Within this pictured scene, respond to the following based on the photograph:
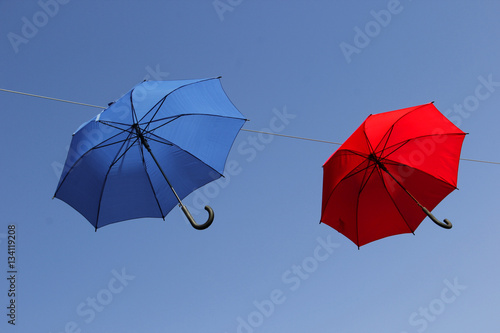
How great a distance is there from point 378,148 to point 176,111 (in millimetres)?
2783

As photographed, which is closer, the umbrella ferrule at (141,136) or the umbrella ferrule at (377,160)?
the umbrella ferrule at (141,136)

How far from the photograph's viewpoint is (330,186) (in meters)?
8.05

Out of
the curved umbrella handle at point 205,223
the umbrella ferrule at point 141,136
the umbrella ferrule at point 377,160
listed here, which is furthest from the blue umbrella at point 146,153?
the umbrella ferrule at point 377,160

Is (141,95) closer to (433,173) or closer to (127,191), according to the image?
(127,191)

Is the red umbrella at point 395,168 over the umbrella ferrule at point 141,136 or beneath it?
beneath

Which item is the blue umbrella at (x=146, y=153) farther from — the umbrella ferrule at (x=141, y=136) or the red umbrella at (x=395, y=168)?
the red umbrella at (x=395, y=168)

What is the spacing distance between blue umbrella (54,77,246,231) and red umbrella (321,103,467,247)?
5.40 feet

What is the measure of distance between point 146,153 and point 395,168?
3.42 meters

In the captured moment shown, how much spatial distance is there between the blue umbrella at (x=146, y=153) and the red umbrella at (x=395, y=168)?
5.40 feet

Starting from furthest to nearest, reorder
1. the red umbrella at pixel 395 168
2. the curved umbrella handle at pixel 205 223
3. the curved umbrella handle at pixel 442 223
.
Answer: the red umbrella at pixel 395 168 < the curved umbrella handle at pixel 442 223 < the curved umbrella handle at pixel 205 223

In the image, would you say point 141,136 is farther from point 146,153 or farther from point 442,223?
point 442,223

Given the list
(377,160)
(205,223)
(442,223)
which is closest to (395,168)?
(377,160)

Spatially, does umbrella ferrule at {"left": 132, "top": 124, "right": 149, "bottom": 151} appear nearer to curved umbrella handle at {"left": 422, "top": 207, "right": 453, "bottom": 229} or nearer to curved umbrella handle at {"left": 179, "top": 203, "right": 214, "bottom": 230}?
curved umbrella handle at {"left": 179, "top": 203, "right": 214, "bottom": 230}

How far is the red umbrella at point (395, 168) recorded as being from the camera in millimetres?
7793
